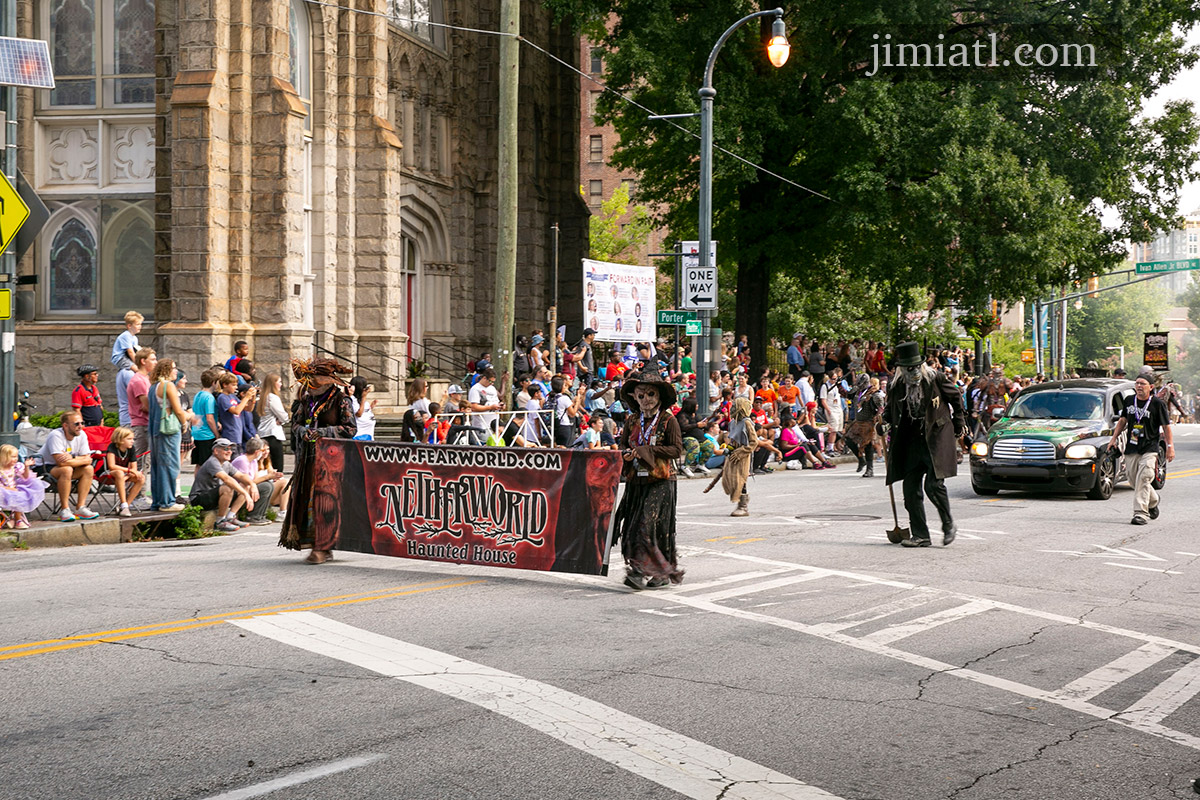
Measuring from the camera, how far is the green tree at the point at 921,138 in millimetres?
28156

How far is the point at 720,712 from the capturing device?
637 centimetres

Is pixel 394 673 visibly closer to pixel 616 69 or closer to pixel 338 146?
pixel 338 146

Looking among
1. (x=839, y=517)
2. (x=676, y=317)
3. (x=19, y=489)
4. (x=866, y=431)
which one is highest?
(x=676, y=317)

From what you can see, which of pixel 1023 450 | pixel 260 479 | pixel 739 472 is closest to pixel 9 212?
pixel 260 479

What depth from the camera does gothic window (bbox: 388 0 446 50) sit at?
1186 inches

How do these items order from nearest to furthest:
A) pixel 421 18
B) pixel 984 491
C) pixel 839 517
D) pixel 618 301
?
pixel 839 517, pixel 984 491, pixel 618 301, pixel 421 18

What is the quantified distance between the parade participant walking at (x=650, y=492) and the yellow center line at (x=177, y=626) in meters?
1.47

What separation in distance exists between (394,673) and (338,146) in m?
21.5

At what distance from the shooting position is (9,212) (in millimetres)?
12945

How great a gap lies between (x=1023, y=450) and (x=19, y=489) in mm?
13173

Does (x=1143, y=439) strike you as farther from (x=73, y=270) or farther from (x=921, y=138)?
(x=73, y=270)

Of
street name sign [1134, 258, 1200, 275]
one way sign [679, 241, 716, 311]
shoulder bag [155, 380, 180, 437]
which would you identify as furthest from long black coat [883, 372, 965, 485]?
street name sign [1134, 258, 1200, 275]

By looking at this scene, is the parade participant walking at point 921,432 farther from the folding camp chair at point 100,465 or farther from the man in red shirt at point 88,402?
the man in red shirt at point 88,402

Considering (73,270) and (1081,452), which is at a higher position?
(73,270)
